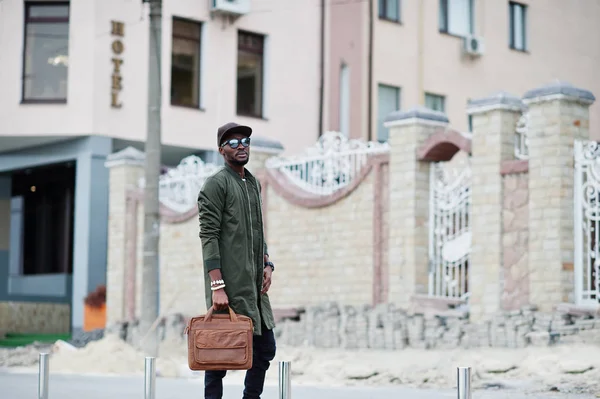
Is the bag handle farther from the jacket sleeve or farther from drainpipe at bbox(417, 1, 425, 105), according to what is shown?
drainpipe at bbox(417, 1, 425, 105)

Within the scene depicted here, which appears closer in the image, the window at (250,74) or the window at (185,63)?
the window at (185,63)

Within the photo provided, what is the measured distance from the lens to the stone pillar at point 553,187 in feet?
48.0

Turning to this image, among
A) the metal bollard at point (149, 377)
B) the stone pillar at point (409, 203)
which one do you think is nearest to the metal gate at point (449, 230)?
the stone pillar at point (409, 203)

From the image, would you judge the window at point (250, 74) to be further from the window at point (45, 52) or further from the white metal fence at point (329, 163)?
the white metal fence at point (329, 163)

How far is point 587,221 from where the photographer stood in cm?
1470

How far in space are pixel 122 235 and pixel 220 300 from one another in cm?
1581

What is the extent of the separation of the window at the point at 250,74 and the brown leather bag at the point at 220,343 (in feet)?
63.7

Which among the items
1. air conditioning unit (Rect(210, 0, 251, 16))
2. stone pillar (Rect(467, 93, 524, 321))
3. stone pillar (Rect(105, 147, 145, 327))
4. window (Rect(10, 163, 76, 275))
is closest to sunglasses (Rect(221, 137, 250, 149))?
stone pillar (Rect(467, 93, 524, 321))

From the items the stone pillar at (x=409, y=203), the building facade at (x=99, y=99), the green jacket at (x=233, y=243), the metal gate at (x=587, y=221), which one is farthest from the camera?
the building facade at (x=99, y=99)

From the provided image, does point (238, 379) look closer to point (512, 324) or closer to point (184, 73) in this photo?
point (512, 324)

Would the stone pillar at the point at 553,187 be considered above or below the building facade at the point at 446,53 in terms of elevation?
below

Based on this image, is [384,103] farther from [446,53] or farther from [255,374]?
[255,374]

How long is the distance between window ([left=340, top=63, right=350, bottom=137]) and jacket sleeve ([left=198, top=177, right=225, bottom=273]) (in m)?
20.4

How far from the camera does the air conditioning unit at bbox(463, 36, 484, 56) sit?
29.9 meters
